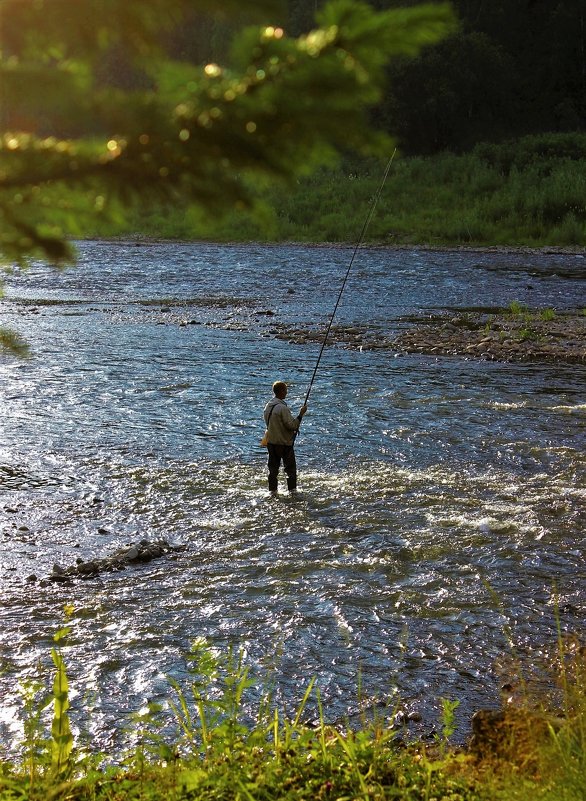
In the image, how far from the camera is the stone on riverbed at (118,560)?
8.15m

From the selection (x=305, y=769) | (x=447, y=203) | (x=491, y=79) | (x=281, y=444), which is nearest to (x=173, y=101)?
(x=305, y=769)

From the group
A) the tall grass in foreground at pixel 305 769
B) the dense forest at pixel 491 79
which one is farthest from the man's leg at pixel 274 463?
the dense forest at pixel 491 79

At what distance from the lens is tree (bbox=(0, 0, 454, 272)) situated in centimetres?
204

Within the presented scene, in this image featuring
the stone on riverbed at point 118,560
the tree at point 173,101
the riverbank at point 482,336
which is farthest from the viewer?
the riverbank at point 482,336

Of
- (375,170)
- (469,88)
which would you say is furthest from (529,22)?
(375,170)

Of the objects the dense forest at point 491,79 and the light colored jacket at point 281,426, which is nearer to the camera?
the light colored jacket at point 281,426

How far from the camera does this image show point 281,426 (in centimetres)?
1055

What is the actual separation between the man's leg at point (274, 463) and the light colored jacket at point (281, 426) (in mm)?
58

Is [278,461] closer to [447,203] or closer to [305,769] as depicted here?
[305,769]

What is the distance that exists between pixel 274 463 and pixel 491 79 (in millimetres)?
52492

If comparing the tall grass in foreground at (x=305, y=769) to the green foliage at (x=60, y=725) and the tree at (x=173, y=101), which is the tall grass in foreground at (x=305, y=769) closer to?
the green foliage at (x=60, y=725)

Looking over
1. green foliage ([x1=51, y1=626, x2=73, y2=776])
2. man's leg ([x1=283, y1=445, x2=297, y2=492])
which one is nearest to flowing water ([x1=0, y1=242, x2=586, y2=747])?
man's leg ([x1=283, y1=445, x2=297, y2=492])

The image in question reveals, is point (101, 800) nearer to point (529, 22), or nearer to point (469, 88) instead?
point (469, 88)

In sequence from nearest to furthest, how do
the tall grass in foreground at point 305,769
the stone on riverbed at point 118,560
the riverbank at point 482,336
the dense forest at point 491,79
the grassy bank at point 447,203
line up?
the tall grass in foreground at point 305,769, the stone on riverbed at point 118,560, the riverbank at point 482,336, the grassy bank at point 447,203, the dense forest at point 491,79
